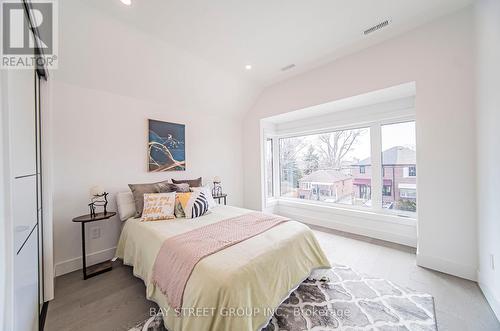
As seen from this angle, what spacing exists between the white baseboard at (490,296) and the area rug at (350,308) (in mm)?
384

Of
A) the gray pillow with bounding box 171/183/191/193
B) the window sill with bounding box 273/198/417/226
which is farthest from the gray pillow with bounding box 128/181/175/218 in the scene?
the window sill with bounding box 273/198/417/226

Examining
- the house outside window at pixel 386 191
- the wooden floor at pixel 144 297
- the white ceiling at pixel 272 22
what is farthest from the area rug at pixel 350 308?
the white ceiling at pixel 272 22

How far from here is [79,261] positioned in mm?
2297

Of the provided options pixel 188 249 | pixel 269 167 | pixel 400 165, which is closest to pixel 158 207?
pixel 188 249

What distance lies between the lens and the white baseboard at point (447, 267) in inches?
77.3

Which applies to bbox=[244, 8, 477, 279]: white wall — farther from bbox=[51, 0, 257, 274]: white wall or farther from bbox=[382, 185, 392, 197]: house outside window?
bbox=[51, 0, 257, 274]: white wall

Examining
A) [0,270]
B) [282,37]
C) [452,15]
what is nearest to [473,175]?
[452,15]

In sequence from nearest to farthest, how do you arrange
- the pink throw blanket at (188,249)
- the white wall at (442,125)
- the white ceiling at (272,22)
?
the pink throw blanket at (188,249), the white ceiling at (272,22), the white wall at (442,125)

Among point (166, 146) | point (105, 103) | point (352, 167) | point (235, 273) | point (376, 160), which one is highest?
point (105, 103)

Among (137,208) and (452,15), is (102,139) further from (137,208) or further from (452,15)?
(452,15)

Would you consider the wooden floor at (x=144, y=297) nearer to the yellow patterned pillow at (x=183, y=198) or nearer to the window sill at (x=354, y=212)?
the window sill at (x=354, y=212)

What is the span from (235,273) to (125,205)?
1.95m

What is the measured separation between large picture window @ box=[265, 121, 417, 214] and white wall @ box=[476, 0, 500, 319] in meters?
0.97

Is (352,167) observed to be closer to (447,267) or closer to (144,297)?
(447,267)
